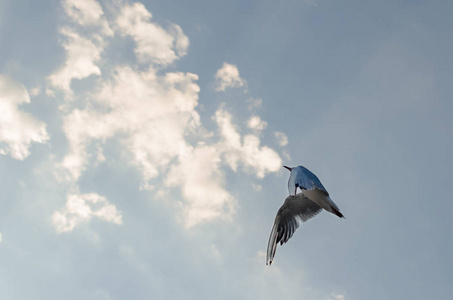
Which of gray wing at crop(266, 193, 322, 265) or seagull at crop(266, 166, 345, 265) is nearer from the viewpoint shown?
seagull at crop(266, 166, 345, 265)

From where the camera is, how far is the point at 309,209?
17.9 m

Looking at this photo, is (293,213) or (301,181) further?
(293,213)

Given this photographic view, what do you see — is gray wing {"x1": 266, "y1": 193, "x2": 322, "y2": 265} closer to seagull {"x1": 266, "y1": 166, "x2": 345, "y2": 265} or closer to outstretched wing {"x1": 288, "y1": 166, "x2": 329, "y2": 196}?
seagull {"x1": 266, "y1": 166, "x2": 345, "y2": 265}

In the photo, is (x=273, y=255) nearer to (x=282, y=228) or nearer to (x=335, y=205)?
(x=282, y=228)

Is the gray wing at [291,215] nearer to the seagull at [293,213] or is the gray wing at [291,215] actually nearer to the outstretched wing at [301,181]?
the seagull at [293,213]

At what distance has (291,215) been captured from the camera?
1794cm

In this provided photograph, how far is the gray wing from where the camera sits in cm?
1727

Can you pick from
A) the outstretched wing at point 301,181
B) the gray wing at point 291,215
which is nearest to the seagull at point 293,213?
the gray wing at point 291,215

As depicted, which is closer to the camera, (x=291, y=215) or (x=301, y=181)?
(x=301, y=181)

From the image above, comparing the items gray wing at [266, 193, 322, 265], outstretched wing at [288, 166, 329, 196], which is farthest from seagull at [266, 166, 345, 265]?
outstretched wing at [288, 166, 329, 196]

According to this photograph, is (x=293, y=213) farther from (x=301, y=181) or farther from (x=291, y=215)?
(x=301, y=181)

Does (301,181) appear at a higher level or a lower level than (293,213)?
lower

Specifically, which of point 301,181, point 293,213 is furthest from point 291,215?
point 301,181

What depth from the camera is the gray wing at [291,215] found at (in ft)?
56.6
